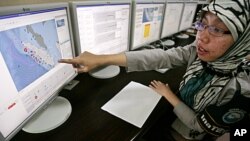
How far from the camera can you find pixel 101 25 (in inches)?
32.2

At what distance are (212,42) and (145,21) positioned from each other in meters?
0.57

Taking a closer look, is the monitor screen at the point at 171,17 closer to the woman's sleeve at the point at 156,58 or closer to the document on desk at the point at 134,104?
the woman's sleeve at the point at 156,58

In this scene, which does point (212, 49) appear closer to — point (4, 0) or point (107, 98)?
point (107, 98)

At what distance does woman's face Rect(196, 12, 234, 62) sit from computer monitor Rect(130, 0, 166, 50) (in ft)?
1.44

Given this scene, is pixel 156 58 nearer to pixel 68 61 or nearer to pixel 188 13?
pixel 68 61

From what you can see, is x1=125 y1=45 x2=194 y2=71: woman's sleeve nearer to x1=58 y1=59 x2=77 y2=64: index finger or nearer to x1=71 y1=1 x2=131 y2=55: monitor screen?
x1=71 y1=1 x2=131 y2=55: monitor screen

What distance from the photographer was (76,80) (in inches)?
35.9

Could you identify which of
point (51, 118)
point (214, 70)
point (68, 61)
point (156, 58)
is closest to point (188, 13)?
point (156, 58)

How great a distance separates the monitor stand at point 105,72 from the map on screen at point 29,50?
349mm

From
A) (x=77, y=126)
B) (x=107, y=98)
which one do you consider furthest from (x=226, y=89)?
(x=77, y=126)

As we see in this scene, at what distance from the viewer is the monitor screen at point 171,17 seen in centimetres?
139

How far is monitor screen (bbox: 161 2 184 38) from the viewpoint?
1394mm

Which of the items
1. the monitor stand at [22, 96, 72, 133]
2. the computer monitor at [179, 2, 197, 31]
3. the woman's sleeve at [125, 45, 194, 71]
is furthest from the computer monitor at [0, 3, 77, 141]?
the computer monitor at [179, 2, 197, 31]

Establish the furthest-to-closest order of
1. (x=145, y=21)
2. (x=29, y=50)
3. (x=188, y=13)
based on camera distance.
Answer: (x=188, y=13)
(x=145, y=21)
(x=29, y=50)
